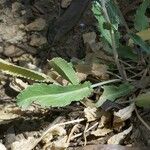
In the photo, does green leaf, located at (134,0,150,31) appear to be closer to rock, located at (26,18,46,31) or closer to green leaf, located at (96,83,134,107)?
green leaf, located at (96,83,134,107)

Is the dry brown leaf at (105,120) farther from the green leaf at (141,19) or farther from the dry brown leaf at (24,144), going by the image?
the green leaf at (141,19)

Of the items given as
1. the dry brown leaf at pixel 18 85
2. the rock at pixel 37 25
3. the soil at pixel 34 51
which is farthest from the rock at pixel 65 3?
the dry brown leaf at pixel 18 85

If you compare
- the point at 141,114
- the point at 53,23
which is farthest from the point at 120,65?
the point at 53,23

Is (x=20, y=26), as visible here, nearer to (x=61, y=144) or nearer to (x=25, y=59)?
(x=25, y=59)

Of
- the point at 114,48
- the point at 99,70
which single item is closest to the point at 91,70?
the point at 99,70

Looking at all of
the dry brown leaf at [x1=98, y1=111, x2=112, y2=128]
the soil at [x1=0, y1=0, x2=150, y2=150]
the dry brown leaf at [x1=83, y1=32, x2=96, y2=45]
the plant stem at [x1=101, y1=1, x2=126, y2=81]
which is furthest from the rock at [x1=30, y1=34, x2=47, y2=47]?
the dry brown leaf at [x1=98, y1=111, x2=112, y2=128]

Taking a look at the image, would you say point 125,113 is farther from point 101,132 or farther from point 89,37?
point 89,37
